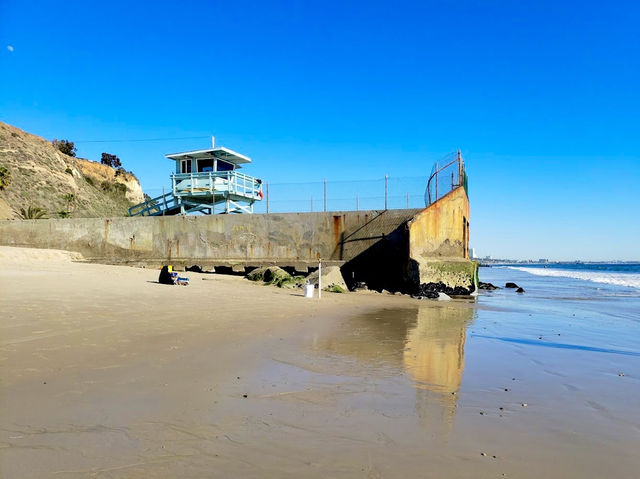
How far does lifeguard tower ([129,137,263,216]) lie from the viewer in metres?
21.4

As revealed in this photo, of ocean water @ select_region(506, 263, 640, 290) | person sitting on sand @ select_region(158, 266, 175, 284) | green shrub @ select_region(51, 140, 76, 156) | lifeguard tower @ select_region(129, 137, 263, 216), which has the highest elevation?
green shrub @ select_region(51, 140, 76, 156)

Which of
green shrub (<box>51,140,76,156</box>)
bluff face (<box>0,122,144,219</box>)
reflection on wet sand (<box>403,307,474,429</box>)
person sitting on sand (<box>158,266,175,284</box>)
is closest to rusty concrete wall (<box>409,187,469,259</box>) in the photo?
reflection on wet sand (<box>403,307,474,429</box>)

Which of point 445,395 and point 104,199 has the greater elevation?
point 104,199

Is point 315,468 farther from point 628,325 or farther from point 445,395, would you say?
point 628,325

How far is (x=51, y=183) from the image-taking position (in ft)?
139

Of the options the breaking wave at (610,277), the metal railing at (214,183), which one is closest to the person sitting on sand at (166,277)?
the metal railing at (214,183)

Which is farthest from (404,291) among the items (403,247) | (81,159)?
(81,159)

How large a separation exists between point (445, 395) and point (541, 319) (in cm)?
718

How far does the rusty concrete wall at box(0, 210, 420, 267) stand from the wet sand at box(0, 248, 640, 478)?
8789 millimetres

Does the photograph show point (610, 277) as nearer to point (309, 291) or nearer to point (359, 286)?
point (359, 286)

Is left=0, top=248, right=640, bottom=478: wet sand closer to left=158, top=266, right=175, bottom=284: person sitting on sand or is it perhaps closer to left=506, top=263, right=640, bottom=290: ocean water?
left=158, top=266, right=175, bottom=284: person sitting on sand

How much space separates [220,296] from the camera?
10430 millimetres

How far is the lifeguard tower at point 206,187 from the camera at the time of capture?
2136 centimetres

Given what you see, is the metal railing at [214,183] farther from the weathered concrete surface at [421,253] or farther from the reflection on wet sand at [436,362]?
the reflection on wet sand at [436,362]
